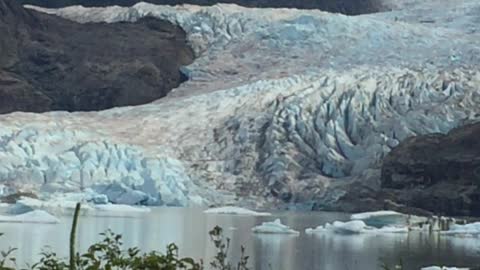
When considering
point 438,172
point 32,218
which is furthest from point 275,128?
point 32,218

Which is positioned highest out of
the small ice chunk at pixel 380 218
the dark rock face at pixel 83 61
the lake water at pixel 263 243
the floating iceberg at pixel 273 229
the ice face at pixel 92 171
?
the dark rock face at pixel 83 61

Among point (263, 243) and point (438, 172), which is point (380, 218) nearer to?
point (263, 243)

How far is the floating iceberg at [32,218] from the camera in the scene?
2383 centimetres

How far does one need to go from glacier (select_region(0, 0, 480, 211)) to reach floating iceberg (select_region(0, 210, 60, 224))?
19.7 feet

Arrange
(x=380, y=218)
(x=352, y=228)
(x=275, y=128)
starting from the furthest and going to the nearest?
1. (x=275, y=128)
2. (x=380, y=218)
3. (x=352, y=228)

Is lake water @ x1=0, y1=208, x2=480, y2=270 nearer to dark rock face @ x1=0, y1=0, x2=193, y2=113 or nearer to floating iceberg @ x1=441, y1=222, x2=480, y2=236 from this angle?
floating iceberg @ x1=441, y1=222, x2=480, y2=236

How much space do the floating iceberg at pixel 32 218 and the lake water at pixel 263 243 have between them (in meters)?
0.31

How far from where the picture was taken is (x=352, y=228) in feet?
80.6

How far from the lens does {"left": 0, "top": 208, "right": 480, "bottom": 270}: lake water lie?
1702 centimetres

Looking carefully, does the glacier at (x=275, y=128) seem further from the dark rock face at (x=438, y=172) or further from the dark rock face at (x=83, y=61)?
the dark rock face at (x=83, y=61)

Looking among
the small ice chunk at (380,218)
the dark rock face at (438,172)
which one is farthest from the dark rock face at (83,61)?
the small ice chunk at (380,218)

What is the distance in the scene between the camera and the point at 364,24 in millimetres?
42312

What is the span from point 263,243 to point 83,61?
28.5 metres

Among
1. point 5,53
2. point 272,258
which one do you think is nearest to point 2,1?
point 5,53
